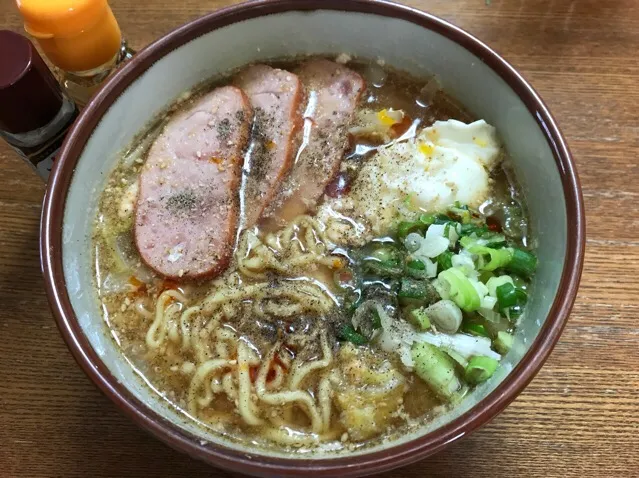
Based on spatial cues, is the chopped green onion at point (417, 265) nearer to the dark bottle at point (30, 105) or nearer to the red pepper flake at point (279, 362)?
the red pepper flake at point (279, 362)

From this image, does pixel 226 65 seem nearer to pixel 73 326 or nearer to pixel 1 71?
pixel 1 71

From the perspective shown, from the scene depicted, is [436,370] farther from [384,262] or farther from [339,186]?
[339,186]

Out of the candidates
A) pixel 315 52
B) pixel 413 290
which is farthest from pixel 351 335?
pixel 315 52

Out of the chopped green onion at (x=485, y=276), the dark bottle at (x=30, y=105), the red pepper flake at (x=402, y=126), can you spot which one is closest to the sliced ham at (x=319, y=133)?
the red pepper flake at (x=402, y=126)

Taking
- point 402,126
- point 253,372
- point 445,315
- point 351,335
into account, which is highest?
point 402,126

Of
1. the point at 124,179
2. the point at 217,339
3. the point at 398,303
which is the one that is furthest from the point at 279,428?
the point at 124,179
